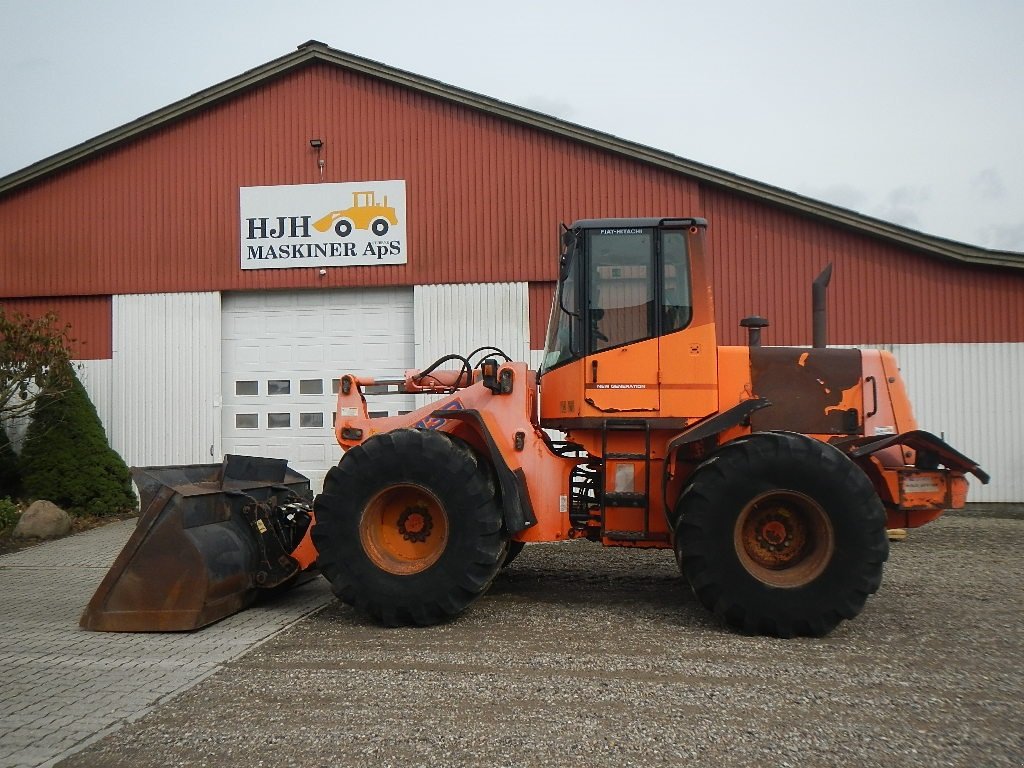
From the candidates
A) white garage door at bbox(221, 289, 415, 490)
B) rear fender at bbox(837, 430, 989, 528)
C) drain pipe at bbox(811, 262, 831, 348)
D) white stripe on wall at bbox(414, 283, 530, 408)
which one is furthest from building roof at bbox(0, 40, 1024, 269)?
rear fender at bbox(837, 430, 989, 528)

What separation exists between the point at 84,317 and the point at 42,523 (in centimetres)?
397

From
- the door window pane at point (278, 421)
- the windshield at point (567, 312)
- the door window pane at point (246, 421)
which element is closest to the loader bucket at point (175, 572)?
the windshield at point (567, 312)

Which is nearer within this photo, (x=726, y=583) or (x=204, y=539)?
(x=726, y=583)

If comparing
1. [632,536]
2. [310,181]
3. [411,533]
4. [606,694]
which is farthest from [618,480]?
[310,181]

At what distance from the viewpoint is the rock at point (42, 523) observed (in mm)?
11328

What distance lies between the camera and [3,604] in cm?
747

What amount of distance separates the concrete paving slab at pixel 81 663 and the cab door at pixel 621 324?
10.1 feet

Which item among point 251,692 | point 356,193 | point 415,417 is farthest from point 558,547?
point 356,193

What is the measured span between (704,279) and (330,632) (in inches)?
Answer: 152

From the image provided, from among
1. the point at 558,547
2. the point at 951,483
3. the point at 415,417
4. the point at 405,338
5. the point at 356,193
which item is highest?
the point at 356,193

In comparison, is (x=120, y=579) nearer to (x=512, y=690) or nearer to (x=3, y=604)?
(x=3, y=604)

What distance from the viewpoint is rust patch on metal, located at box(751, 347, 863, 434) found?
21.2 ft

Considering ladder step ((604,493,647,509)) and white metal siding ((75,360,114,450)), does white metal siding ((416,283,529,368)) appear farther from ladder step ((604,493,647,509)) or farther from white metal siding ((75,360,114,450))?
ladder step ((604,493,647,509))

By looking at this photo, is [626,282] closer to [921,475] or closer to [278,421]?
[921,475]
